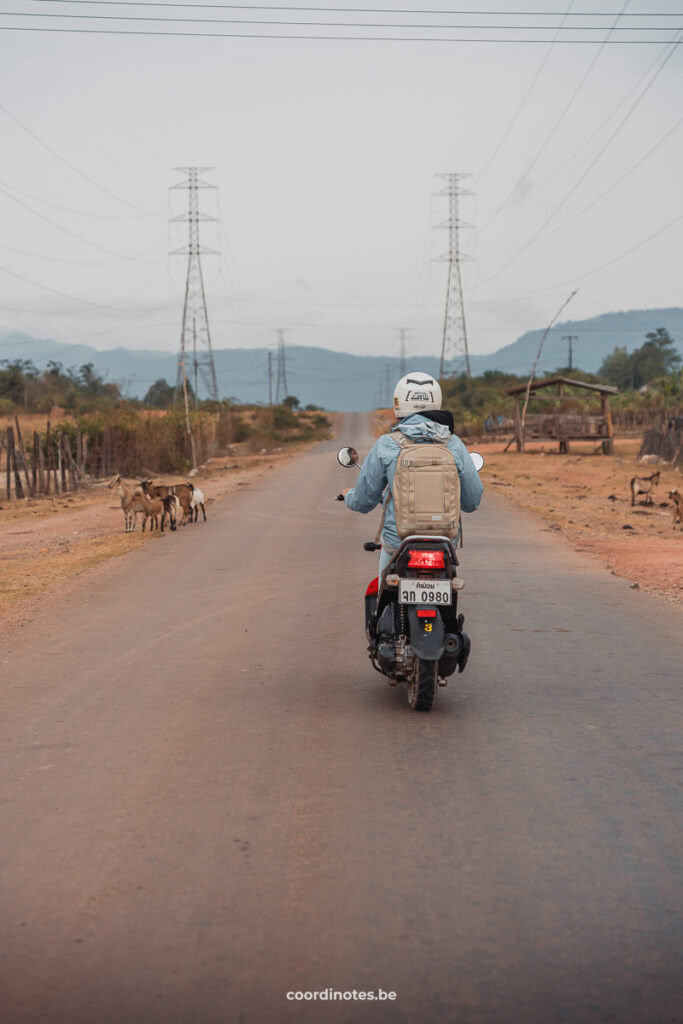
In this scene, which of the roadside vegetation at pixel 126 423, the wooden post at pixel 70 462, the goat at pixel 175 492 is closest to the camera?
the goat at pixel 175 492

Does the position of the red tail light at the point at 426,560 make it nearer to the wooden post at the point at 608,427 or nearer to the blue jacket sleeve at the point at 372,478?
the blue jacket sleeve at the point at 372,478

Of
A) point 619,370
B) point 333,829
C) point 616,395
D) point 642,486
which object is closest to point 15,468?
point 642,486

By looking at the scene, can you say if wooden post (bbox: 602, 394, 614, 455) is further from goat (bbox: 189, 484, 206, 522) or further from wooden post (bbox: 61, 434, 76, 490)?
goat (bbox: 189, 484, 206, 522)

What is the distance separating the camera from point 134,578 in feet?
44.8

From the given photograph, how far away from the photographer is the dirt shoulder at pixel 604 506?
14508 mm

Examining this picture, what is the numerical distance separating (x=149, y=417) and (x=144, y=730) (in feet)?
108

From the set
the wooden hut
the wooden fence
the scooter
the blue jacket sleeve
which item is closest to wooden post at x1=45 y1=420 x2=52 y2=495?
the wooden fence

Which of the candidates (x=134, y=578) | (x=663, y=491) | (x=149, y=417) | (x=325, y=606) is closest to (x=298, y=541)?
(x=134, y=578)

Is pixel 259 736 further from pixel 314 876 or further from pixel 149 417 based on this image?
pixel 149 417

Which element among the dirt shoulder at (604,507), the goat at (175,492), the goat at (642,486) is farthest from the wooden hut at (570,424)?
the goat at (175,492)

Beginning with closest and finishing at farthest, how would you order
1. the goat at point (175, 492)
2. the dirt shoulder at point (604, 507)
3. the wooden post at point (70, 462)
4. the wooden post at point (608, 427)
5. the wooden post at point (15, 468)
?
1. the dirt shoulder at point (604, 507)
2. the goat at point (175, 492)
3. the wooden post at point (15, 468)
4. the wooden post at point (70, 462)
5. the wooden post at point (608, 427)

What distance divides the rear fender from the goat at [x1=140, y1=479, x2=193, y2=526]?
43.0 ft

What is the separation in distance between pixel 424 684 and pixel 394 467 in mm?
1349

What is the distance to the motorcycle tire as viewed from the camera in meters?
6.78
